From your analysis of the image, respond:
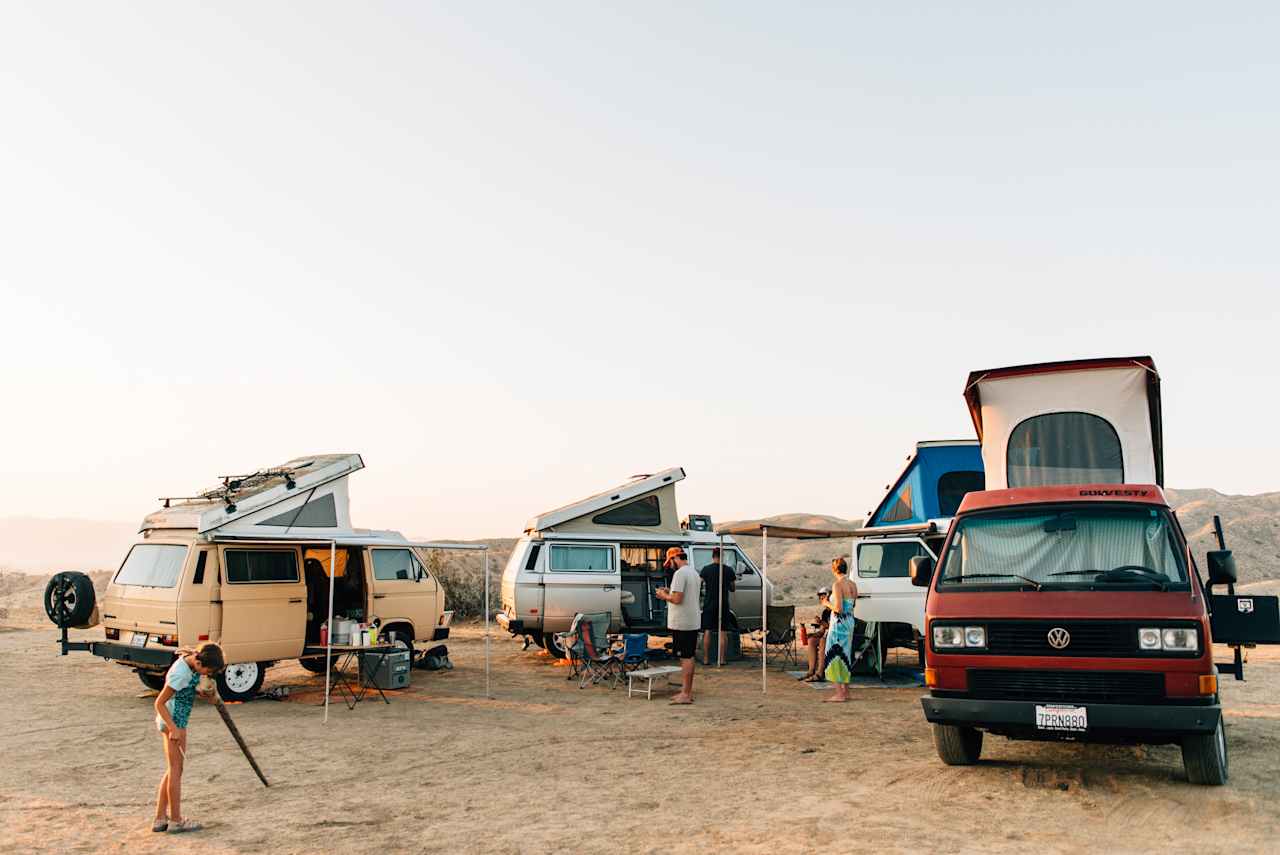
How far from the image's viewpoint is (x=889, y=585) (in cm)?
1304

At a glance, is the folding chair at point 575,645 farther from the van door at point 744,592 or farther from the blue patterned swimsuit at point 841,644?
the blue patterned swimsuit at point 841,644

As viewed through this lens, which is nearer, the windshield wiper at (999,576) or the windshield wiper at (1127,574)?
the windshield wiper at (1127,574)

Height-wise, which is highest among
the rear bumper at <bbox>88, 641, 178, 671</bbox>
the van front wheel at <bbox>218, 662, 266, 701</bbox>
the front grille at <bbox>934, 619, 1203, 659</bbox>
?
the front grille at <bbox>934, 619, 1203, 659</bbox>

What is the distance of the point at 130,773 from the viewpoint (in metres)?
7.80

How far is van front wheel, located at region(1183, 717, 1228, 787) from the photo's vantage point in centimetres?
665

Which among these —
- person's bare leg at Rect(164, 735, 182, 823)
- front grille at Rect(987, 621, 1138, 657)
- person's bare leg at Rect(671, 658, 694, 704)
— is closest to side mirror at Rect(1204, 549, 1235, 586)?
front grille at Rect(987, 621, 1138, 657)

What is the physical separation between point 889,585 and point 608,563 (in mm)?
4437

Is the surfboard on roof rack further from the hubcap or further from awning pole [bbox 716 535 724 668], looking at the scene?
awning pole [bbox 716 535 724 668]

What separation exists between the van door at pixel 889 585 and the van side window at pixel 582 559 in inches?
158

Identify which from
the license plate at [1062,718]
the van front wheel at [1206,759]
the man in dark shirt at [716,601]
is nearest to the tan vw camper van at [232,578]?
the man in dark shirt at [716,601]

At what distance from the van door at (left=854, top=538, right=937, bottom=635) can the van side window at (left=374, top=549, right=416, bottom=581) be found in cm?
632

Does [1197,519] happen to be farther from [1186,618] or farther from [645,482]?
[1186,618]

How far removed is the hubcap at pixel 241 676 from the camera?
440 inches

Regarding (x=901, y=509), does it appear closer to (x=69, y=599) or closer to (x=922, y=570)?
(x=922, y=570)
